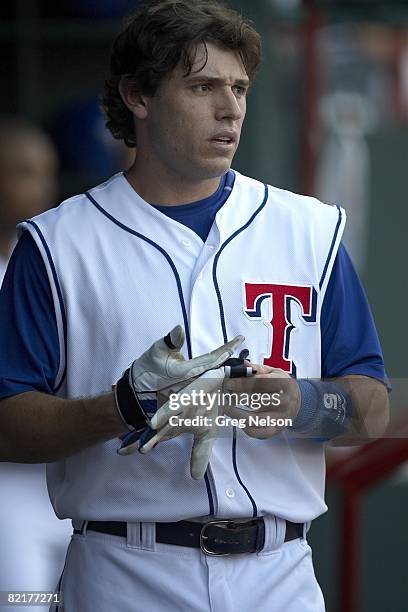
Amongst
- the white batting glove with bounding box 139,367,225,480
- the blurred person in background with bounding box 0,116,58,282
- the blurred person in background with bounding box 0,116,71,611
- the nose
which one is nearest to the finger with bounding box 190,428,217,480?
the white batting glove with bounding box 139,367,225,480

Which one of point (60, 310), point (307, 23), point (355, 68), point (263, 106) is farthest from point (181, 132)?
point (355, 68)

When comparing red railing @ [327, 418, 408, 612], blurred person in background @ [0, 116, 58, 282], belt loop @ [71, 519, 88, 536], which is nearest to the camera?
belt loop @ [71, 519, 88, 536]

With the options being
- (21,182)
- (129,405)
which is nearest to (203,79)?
(129,405)

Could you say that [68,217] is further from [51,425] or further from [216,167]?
[51,425]

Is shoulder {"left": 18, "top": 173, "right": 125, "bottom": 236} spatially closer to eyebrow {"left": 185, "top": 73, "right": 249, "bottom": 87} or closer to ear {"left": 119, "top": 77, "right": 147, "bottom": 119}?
ear {"left": 119, "top": 77, "right": 147, "bottom": 119}

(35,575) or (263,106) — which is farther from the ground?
(263,106)

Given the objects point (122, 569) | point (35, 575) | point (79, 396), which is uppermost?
point (79, 396)

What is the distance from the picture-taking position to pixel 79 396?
2.48m

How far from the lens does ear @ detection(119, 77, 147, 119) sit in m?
2.63

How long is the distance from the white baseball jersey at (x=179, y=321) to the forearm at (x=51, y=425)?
0.09 m

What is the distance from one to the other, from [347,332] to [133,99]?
26.9 inches

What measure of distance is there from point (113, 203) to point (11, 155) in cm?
184

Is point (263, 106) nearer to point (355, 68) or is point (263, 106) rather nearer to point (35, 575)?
point (35, 575)

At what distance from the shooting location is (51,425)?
2396 mm
